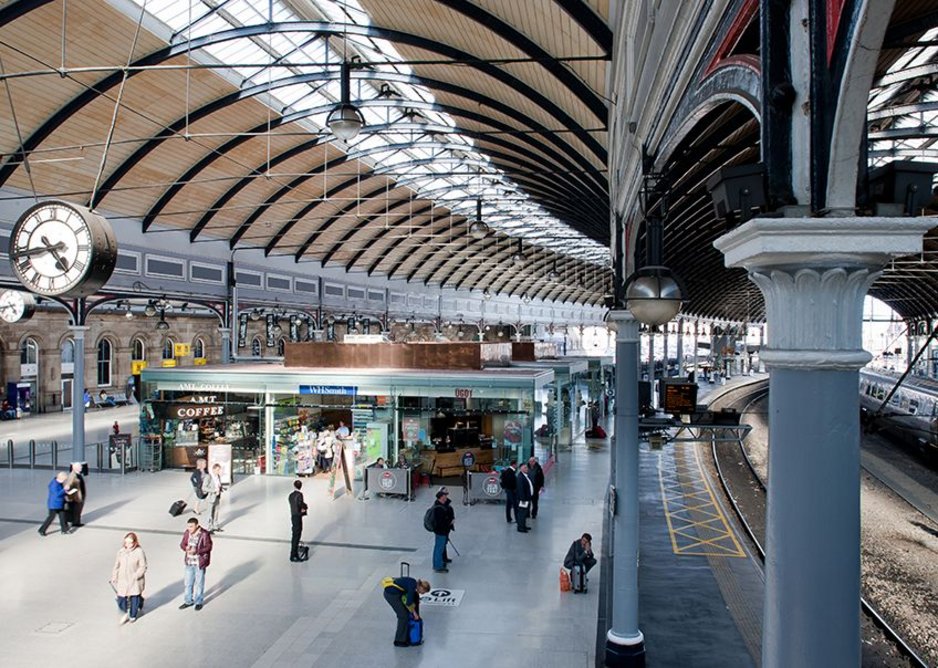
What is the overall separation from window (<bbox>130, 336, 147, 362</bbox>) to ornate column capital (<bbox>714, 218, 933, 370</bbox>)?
39.1 metres

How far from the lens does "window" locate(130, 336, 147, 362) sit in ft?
121

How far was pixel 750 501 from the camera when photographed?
1944 cm

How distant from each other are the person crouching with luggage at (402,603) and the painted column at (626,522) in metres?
2.38

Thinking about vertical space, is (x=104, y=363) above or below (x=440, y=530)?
above

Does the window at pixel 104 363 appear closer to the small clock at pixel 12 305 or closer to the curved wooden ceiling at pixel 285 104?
the curved wooden ceiling at pixel 285 104

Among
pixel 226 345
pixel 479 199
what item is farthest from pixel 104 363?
pixel 479 199

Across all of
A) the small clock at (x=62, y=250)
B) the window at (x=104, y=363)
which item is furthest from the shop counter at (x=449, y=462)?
the window at (x=104, y=363)

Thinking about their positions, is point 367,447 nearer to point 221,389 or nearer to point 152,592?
point 221,389

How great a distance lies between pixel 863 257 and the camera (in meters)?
2.30

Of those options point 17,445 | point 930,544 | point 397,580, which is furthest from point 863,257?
point 17,445

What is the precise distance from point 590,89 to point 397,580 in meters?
10.0

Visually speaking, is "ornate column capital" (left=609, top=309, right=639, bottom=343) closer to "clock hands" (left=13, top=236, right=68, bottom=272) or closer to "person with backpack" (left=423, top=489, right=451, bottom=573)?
"person with backpack" (left=423, top=489, right=451, bottom=573)

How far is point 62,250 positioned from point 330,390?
1260 cm

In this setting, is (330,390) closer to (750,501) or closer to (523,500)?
(523,500)
